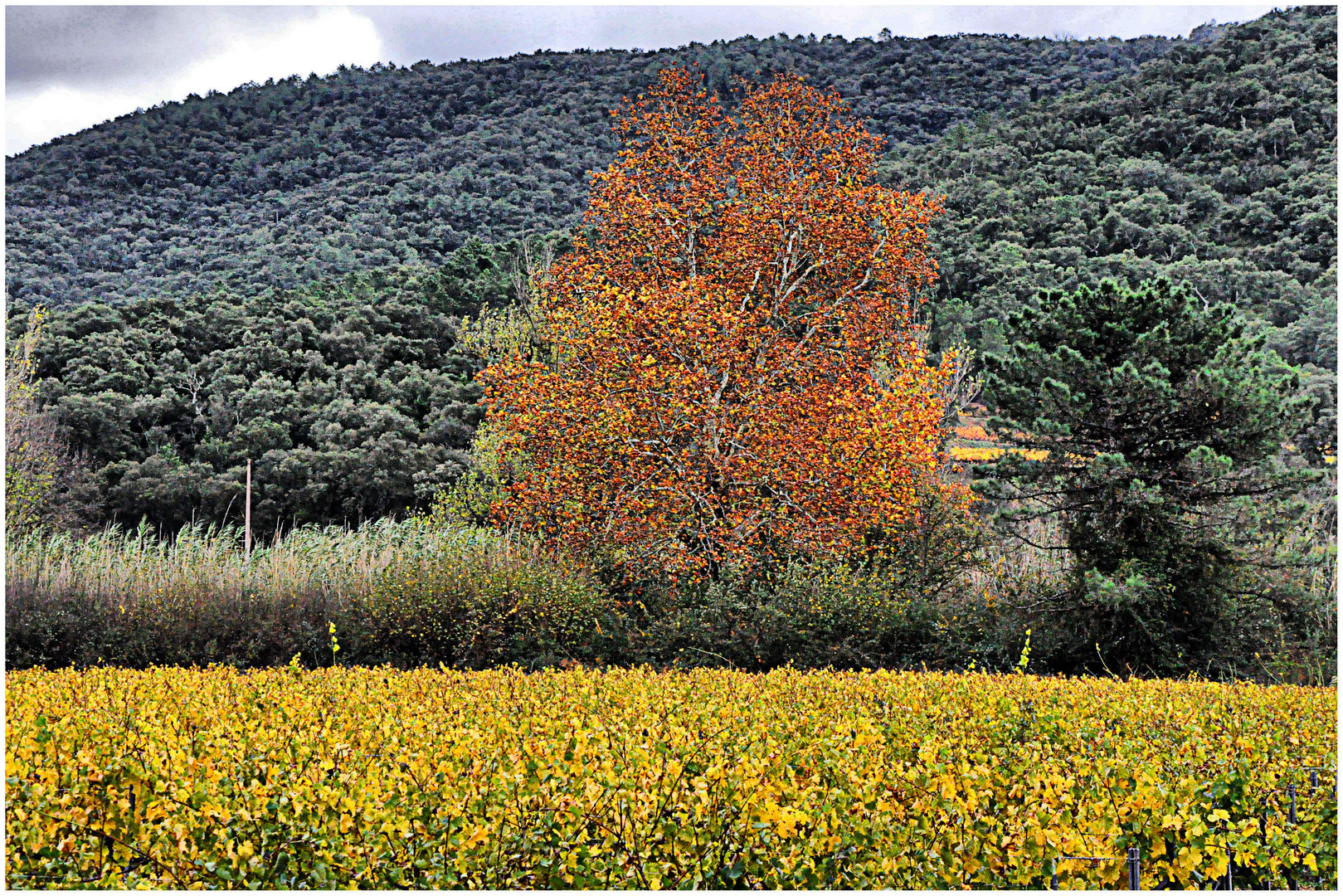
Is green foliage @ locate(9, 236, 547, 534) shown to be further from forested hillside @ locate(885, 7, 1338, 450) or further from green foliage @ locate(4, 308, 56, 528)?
forested hillside @ locate(885, 7, 1338, 450)

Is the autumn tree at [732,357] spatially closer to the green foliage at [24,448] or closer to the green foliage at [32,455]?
the green foliage at [32,455]

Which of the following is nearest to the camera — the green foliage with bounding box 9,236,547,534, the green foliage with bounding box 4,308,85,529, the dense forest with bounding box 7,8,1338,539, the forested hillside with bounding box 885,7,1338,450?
the dense forest with bounding box 7,8,1338,539

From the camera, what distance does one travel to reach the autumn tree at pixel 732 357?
809 cm

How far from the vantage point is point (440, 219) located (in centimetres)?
1378

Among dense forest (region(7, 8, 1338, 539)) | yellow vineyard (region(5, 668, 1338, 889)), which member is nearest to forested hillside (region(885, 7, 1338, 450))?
dense forest (region(7, 8, 1338, 539))

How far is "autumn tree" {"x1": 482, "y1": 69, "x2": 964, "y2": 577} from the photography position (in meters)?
8.09

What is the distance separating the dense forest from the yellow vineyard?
5.26 m

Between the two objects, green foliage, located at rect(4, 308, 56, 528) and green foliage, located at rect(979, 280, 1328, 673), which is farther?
green foliage, located at rect(4, 308, 56, 528)

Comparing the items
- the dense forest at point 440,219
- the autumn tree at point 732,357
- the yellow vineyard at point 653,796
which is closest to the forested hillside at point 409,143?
the dense forest at point 440,219

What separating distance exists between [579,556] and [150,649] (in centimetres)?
309

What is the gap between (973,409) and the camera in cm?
1617

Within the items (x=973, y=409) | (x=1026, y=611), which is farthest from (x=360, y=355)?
(x=1026, y=611)

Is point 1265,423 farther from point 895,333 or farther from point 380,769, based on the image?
point 380,769

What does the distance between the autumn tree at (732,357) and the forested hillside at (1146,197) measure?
619cm
